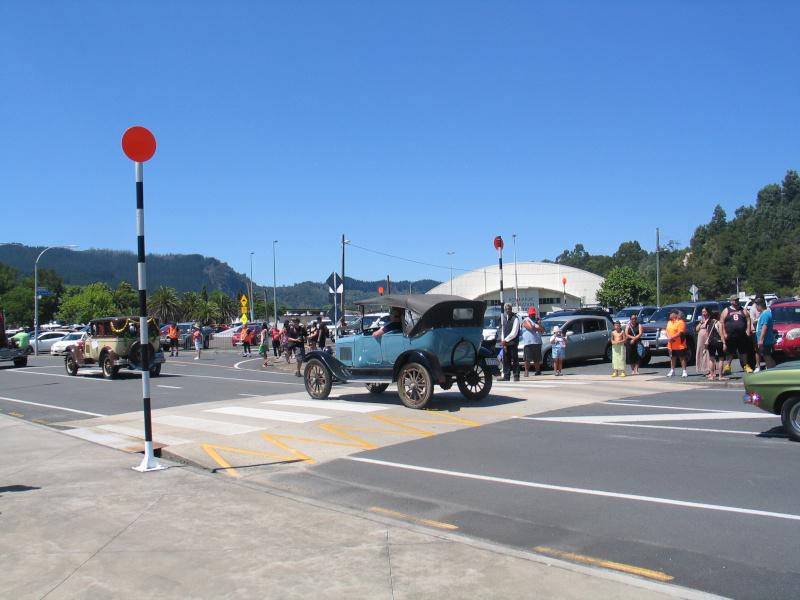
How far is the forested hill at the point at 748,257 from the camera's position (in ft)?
324

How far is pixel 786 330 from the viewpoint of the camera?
16281mm

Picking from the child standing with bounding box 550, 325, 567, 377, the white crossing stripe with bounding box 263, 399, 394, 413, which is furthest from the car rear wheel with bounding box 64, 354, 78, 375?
the child standing with bounding box 550, 325, 567, 377

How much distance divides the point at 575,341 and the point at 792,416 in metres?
12.6

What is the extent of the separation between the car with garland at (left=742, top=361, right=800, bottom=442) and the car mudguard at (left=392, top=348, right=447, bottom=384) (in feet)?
15.7

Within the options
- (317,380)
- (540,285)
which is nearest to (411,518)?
(317,380)

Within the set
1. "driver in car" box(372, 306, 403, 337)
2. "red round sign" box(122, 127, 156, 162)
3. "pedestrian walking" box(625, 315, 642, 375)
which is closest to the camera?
"red round sign" box(122, 127, 156, 162)

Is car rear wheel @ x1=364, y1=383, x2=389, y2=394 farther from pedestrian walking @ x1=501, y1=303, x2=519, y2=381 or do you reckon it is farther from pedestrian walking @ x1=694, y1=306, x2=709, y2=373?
pedestrian walking @ x1=694, y1=306, x2=709, y2=373

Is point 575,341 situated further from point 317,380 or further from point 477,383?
point 317,380

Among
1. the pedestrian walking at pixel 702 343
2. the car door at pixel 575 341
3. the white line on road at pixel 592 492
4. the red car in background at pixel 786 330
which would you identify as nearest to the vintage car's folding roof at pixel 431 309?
the white line on road at pixel 592 492

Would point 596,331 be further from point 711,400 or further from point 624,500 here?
point 624,500

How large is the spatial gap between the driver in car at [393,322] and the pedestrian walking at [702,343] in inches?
302

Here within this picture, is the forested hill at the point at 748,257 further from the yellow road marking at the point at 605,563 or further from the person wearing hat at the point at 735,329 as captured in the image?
the yellow road marking at the point at 605,563

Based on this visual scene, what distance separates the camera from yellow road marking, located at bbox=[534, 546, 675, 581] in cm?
443

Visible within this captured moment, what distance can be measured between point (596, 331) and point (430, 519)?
55.6ft
